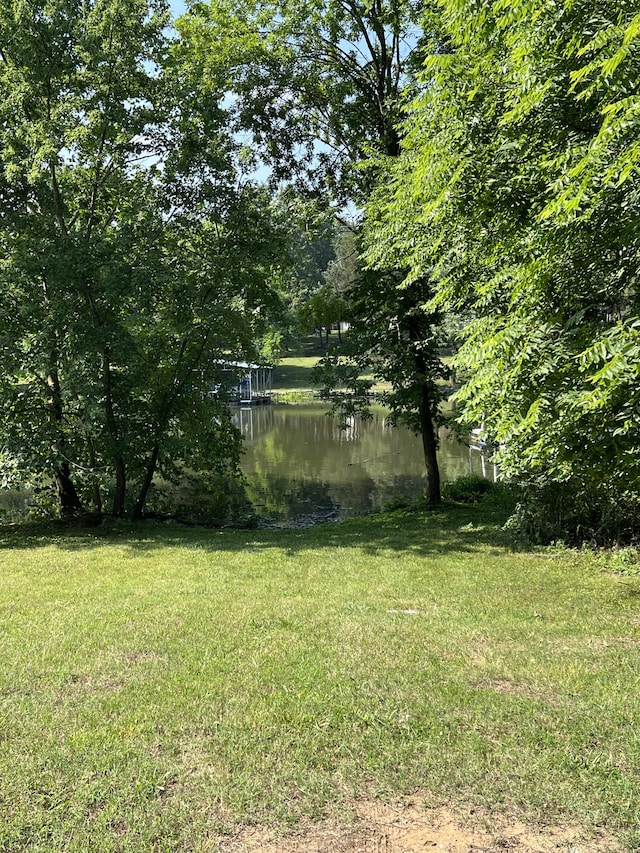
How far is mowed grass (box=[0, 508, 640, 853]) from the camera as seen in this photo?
3023 mm

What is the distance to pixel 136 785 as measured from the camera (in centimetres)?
316

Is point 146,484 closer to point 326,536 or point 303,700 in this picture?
point 326,536

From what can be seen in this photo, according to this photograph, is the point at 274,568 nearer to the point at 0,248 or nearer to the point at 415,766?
the point at 415,766

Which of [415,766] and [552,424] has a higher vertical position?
[552,424]

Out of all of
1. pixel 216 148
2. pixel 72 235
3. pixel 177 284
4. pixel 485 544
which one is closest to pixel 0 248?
pixel 72 235

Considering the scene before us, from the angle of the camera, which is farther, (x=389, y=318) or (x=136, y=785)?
(x=389, y=318)

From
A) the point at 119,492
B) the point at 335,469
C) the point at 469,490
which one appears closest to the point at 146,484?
the point at 119,492

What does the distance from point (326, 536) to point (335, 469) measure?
1039cm

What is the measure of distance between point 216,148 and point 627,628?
1126 centimetres

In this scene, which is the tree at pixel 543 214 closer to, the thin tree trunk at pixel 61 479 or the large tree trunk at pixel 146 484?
the large tree trunk at pixel 146 484

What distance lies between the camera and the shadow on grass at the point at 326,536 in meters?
9.70

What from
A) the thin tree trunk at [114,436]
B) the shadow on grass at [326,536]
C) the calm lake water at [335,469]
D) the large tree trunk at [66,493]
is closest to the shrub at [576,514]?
the shadow on grass at [326,536]

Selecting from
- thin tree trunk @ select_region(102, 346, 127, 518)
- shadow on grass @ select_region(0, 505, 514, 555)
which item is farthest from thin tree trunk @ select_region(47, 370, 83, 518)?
thin tree trunk @ select_region(102, 346, 127, 518)

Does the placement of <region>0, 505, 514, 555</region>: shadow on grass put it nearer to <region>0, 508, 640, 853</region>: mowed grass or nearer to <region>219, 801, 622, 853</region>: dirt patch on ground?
<region>0, 508, 640, 853</region>: mowed grass
